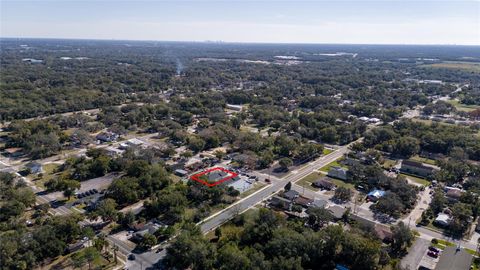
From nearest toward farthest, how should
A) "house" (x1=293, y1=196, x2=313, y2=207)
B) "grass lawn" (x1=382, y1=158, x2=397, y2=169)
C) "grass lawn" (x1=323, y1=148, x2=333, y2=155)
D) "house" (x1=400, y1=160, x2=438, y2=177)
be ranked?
"house" (x1=293, y1=196, x2=313, y2=207), "house" (x1=400, y1=160, x2=438, y2=177), "grass lawn" (x1=382, y1=158, x2=397, y2=169), "grass lawn" (x1=323, y1=148, x2=333, y2=155)

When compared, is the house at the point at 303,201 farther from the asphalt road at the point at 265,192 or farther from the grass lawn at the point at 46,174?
the grass lawn at the point at 46,174

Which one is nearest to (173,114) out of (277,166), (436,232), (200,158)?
(200,158)

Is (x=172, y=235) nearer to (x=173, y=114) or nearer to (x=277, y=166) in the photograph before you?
(x=277, y=166)

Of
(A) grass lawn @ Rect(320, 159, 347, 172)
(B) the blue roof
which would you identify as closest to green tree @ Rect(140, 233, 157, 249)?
(B) the blue roof

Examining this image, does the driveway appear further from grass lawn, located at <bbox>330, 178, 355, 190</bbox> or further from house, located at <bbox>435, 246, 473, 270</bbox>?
grass lawn, located at <bbox>330, 178, 355, 190</bbox>

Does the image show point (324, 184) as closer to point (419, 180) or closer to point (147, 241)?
point (419, 180)

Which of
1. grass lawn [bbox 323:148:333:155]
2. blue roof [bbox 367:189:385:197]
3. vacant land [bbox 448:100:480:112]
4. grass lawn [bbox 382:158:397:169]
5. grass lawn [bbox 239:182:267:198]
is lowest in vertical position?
grass lawn [bbox 239:182:267:198]

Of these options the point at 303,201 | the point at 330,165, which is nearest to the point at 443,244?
the point at 303,201

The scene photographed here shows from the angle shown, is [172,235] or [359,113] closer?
[172,235]
